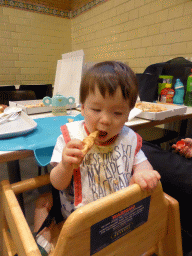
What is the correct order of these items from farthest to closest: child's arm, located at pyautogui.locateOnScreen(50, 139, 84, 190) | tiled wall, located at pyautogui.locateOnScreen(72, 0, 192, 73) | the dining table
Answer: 1. tiled wall, located at pyautogui.locateOnScreen(72, 0, 192, 73)
2. the dining table
3. child's arm, located at pyautogui.locateOnScreen(50, 139, 84, 190)

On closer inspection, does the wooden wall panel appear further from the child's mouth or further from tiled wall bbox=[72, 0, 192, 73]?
the child's mouth

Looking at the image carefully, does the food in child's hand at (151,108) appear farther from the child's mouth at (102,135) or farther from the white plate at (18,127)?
the white plate at (18,127)

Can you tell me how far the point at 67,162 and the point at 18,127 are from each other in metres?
0.40

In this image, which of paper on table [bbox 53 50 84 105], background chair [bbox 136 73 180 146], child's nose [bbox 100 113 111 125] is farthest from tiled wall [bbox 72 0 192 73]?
child's nose [bbox 100 113 111 125]

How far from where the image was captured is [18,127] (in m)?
0.80

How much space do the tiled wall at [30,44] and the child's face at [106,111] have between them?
3.38 metres

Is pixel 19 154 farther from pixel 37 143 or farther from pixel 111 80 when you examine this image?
pixel 111 80

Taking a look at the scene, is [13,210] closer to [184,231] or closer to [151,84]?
A: [184,231]

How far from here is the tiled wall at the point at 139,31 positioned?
2.06 metres

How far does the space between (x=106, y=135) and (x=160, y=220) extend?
320 mm

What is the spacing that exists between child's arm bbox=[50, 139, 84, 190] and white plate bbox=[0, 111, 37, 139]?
0.24 metres

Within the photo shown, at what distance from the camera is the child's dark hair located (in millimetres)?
558

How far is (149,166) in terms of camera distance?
694 mm

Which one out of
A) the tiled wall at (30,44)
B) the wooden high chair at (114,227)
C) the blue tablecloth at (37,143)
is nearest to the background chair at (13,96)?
the blue tablecloth at (37,143)
